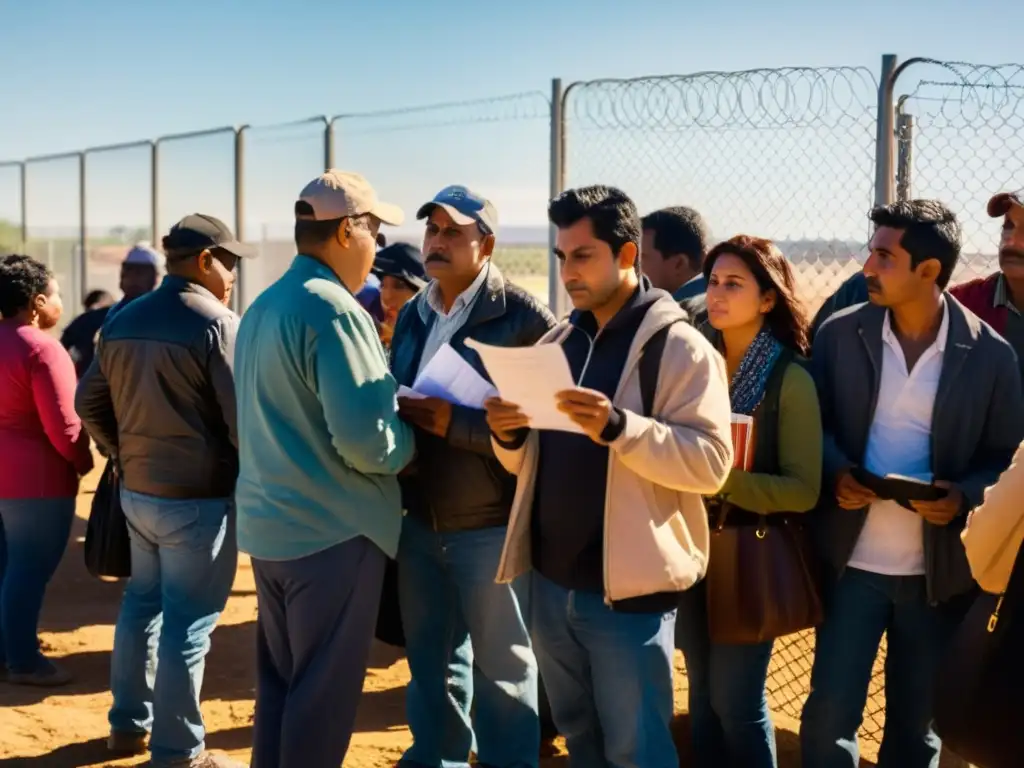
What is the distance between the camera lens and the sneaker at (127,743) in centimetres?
530

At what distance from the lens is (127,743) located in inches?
209

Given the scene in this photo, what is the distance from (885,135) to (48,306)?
389 cm

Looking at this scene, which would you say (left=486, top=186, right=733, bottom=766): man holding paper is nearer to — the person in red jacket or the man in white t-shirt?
the man in white t-shirt

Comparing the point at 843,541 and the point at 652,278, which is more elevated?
the point at 652,278

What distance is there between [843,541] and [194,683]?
8.38ft

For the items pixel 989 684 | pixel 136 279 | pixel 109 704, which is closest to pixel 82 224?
pixel 136 279

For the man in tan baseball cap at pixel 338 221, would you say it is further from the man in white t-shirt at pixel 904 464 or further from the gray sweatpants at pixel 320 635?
the man in white t-shirt at pixel 904 464

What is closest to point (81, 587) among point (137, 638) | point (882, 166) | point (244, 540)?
point (137, 638)

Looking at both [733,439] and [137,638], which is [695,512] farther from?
[137,638]

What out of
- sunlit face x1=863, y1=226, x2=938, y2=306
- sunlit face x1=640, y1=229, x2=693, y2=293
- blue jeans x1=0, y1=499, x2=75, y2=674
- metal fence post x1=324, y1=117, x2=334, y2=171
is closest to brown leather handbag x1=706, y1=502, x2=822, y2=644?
sunlit face x1=863, y1=226, x2=938, y2=306

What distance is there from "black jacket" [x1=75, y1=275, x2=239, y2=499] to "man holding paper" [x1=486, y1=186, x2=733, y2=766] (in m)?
1.57

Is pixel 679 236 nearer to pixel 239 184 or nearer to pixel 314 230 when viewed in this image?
pixel 314 230

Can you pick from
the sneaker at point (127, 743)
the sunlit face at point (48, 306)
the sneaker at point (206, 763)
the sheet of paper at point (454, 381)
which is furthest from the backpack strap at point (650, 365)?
the sunlit face at point (48, 306)

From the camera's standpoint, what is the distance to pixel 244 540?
13.2 feet
